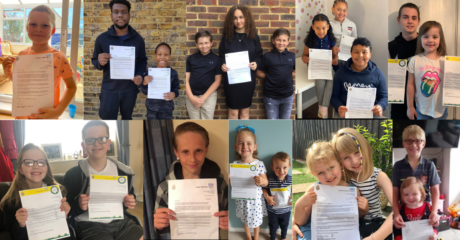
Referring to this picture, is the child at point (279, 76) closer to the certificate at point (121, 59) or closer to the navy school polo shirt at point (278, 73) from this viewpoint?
the navy school polo shirt at point (278, 73)

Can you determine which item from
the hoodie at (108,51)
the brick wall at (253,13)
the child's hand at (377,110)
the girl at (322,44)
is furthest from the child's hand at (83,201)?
the child's hand at (377,110)

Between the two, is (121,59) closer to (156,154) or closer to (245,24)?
(156,154)

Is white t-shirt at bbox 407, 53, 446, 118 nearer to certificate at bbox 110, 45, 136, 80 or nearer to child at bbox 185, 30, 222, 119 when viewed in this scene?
child at bbox 185, 30, 222, 119

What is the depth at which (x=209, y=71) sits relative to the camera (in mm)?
2422

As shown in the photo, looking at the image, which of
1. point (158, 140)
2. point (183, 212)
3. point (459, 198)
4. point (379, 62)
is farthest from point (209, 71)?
point (459, 198)

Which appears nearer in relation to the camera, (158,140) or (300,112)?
(158,140)

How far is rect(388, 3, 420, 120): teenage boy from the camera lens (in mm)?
2469

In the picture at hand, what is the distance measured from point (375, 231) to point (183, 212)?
4.63ft

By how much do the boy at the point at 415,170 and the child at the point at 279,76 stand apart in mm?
921

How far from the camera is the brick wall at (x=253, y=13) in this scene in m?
2.40

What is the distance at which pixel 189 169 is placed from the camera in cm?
231

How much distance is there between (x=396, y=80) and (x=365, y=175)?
31.2 inches

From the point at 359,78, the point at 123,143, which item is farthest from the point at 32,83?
the point at 359,78

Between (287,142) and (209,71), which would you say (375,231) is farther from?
(209,71)
